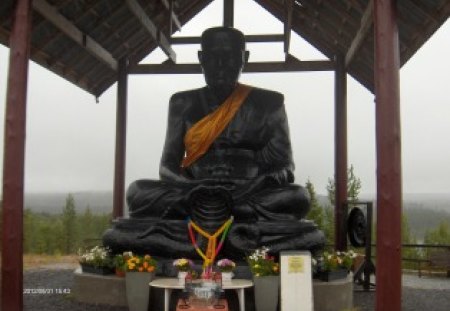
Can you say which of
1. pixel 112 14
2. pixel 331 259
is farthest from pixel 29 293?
pixel 112 14

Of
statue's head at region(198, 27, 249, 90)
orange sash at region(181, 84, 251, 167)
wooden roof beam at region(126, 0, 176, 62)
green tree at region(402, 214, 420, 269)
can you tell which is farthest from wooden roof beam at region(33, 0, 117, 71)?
green tree at region(402, 214, 420, 269)

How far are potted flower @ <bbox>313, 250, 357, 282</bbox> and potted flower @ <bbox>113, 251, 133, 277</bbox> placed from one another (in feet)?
6.03

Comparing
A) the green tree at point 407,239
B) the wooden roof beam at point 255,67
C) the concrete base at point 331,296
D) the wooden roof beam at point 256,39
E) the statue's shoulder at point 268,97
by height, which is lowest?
the green tree at point 407,239

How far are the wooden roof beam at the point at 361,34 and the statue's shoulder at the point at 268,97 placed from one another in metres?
1.29

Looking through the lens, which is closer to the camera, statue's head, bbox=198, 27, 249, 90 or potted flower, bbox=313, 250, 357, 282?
potted flower, bbox=313, 250, 357, 282

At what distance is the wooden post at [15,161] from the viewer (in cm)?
545

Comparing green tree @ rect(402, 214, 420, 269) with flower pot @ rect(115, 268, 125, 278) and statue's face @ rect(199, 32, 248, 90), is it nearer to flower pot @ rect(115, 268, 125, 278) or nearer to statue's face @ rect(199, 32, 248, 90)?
statue's face @ rect(199, 32, 248, 90)

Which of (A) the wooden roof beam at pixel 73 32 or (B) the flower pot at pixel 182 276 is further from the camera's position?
(A) the wooden roof beam at pixel 73 32

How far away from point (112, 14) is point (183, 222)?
3669 mm

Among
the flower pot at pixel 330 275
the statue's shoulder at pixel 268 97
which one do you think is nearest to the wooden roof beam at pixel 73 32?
the statue's shoulder at pixel 268 97

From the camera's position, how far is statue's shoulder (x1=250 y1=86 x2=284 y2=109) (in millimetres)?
8219

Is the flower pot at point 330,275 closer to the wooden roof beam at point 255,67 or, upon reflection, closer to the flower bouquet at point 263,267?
the flower bouquet at point 263,267

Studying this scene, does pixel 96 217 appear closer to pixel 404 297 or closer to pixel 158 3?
pixel 158 3

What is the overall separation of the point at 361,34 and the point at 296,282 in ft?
13.6
